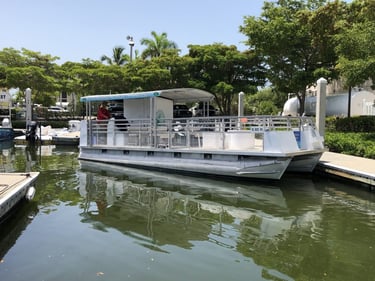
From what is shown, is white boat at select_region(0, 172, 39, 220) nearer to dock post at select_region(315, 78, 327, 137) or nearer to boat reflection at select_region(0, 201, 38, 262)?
boat reflection at select_region(0, 201, 38, 262)

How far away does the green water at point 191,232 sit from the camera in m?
5.48

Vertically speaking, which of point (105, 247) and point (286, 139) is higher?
point (286, 139)

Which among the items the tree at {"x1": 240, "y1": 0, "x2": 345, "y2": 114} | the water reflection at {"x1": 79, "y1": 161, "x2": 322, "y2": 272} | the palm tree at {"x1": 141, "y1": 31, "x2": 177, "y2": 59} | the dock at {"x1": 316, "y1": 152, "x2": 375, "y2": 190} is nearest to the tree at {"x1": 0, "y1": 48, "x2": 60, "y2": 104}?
the palm tree at {"x1": 141, "y1": 31, "x2": 177, "y2": 59}

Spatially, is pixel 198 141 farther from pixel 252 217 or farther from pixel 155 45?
pixel 155 45

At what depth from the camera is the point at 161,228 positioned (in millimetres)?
7480

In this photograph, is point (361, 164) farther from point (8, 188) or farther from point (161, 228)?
point (8, 188)

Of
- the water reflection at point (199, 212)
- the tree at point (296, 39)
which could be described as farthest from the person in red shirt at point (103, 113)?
the tree at point (296, 39)

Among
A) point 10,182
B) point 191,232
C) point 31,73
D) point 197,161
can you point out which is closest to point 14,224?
point 10,182

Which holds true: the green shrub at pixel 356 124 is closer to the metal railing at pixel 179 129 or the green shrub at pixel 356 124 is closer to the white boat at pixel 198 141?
the white boat at pixel 198 141

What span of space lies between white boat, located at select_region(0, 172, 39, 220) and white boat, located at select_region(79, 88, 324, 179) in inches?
215

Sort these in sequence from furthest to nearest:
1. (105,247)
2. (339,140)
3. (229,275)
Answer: (339,140)
(105,247)
(229,275)

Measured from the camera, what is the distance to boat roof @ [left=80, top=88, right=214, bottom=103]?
47.6 ft

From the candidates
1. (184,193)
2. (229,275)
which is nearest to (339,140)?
(184,193)

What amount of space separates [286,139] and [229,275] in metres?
6.78
